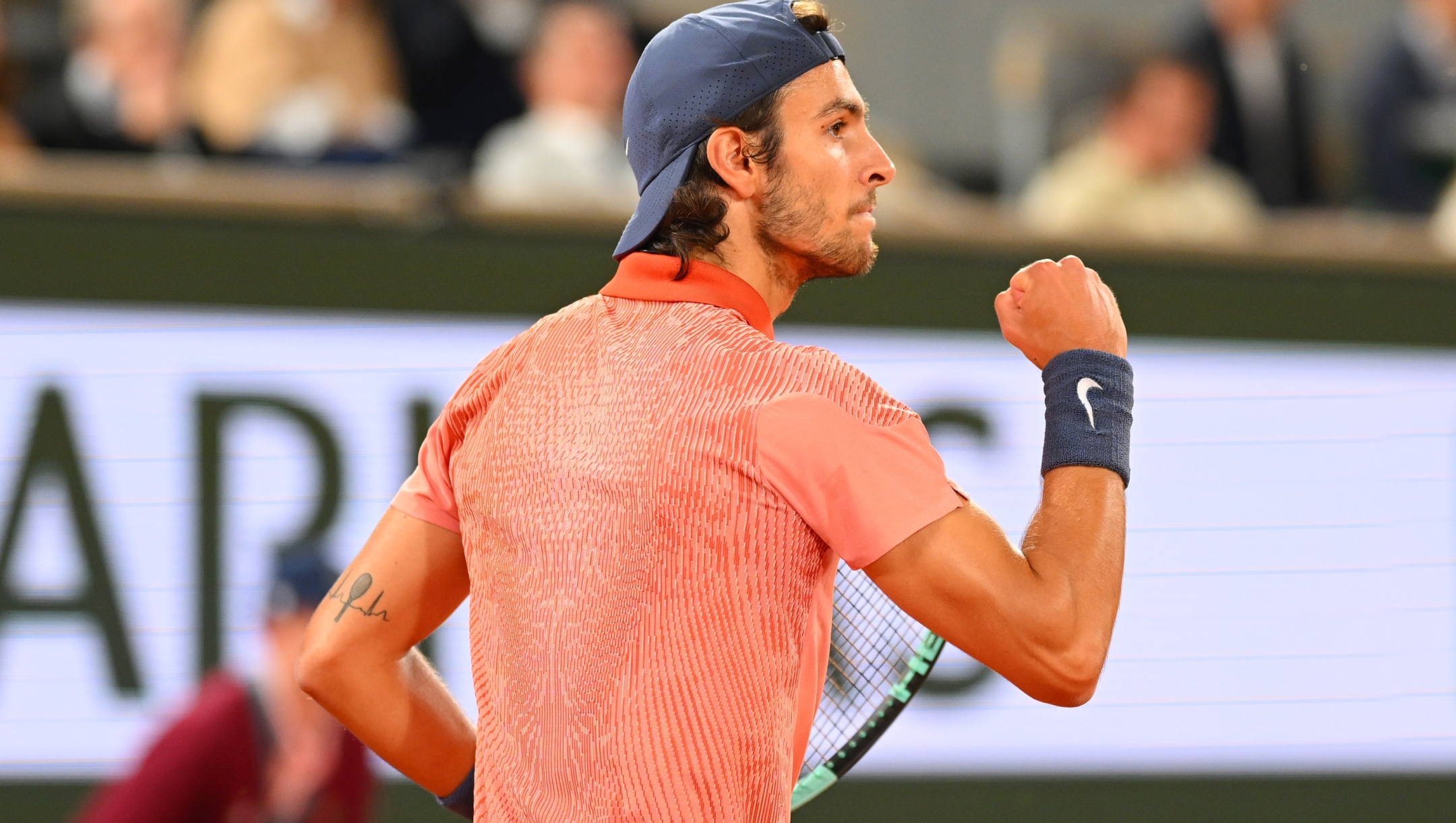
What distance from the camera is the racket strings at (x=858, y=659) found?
2.19 metres

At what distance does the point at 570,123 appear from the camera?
5.40m

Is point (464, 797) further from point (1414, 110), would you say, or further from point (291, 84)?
point (1414, 110)

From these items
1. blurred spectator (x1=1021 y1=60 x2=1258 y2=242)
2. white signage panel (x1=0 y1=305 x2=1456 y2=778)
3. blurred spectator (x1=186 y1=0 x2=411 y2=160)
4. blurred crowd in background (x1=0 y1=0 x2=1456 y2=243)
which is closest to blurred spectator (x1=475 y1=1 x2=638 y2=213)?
blurred crowd in background (x1=0 y1=0 x2=1456 y2=243)

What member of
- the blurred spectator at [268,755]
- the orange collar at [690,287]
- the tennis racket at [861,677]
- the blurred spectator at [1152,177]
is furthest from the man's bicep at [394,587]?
the blurred spectator at [1152,177]

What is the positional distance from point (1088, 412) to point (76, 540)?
3.00 meters

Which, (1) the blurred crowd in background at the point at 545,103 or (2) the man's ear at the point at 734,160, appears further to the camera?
(1) the blurred crowd in background at the point at 545,103

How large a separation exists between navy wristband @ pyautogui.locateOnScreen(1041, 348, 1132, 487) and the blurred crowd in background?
282 centimetres

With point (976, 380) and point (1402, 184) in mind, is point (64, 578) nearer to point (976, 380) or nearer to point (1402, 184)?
point (976, 380)

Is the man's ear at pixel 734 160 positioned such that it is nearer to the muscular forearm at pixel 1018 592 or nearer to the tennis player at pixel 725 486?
the tennis player at pixel 725 486

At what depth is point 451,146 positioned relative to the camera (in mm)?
5844

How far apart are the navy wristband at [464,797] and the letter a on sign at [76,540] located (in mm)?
2250

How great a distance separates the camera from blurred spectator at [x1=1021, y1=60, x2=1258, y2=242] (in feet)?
19.8

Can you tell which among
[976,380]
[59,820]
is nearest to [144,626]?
[59,820]

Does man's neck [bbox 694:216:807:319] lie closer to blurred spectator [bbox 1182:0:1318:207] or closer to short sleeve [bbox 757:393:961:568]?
short sleeve [bbox 757:393:961:568]
